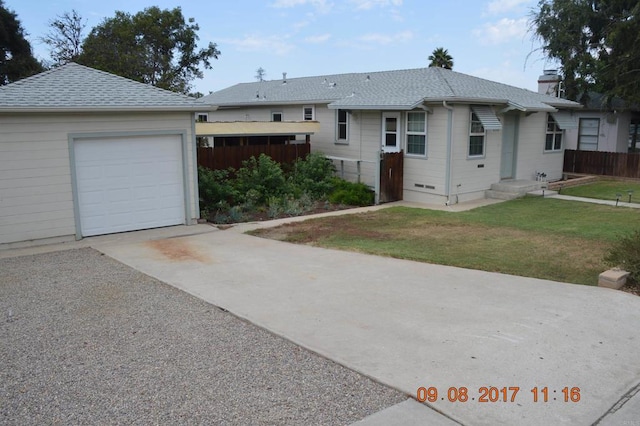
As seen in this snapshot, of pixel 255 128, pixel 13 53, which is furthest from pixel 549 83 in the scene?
pixel 13 53

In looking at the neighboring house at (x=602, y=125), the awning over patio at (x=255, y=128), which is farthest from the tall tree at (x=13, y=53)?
the neighboring house at (x=602, y=125)

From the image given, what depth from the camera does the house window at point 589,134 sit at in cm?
2562

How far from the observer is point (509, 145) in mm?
18500

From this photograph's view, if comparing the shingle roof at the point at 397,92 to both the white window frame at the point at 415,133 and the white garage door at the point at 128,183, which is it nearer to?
the white window frame at the point at 415,133

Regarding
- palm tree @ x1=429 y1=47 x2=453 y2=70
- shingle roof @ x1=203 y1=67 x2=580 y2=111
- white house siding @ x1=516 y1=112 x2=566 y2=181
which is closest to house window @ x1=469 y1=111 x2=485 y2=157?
shingle roof @ x1=203 y1=67 x2=580 y2=111

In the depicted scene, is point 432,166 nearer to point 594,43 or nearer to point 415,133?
point 415,133

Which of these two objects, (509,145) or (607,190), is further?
(607,190)

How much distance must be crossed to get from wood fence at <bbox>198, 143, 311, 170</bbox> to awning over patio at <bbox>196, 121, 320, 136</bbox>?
931 millimetres

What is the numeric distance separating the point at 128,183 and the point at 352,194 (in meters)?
7.00

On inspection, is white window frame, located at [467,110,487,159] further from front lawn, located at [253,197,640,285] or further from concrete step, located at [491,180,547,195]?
front lawn, located at [253,197,640,285]

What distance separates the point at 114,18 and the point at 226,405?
127 feet

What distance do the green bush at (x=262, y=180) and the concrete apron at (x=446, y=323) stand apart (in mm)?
5903

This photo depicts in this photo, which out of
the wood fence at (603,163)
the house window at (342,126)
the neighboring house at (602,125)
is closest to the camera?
the house window at (342,126)

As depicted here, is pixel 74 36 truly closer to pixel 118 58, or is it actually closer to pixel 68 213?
pixel 118 58
